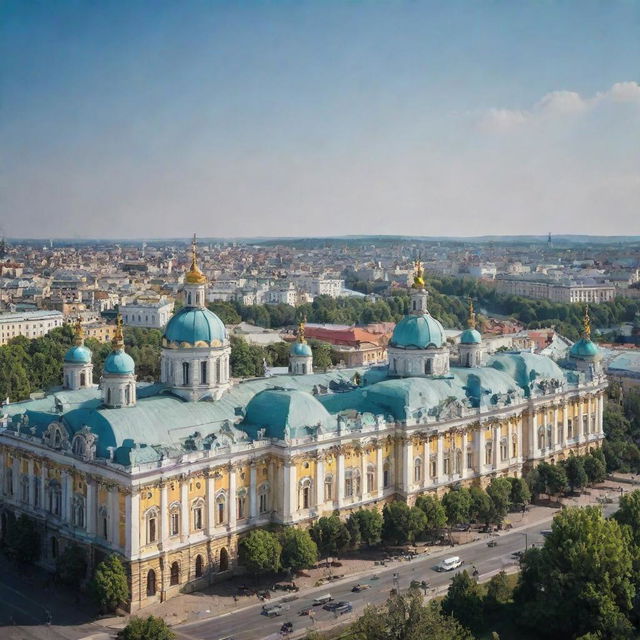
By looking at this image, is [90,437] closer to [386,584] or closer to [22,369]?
[386,584]

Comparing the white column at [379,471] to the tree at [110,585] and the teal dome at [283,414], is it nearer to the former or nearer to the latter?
the teal dome at [283,414]

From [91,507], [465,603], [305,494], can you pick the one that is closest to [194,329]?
[305,494]

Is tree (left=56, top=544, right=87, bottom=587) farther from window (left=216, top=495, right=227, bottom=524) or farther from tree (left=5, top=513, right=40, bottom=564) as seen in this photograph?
window (left=216, top=495, right=227, bottom=524)

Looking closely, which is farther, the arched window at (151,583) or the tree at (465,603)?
the arched window at (151,583)

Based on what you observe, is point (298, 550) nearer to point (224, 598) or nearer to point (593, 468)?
point (224, 598)

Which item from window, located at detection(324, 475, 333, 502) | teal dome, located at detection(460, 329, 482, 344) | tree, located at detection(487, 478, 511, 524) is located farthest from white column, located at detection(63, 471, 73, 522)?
teal dome, located at detection(460, 329, 482, 344)

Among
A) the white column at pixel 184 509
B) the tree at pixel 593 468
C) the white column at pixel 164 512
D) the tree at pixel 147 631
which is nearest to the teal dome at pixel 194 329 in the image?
the white column at pixel 184 509
